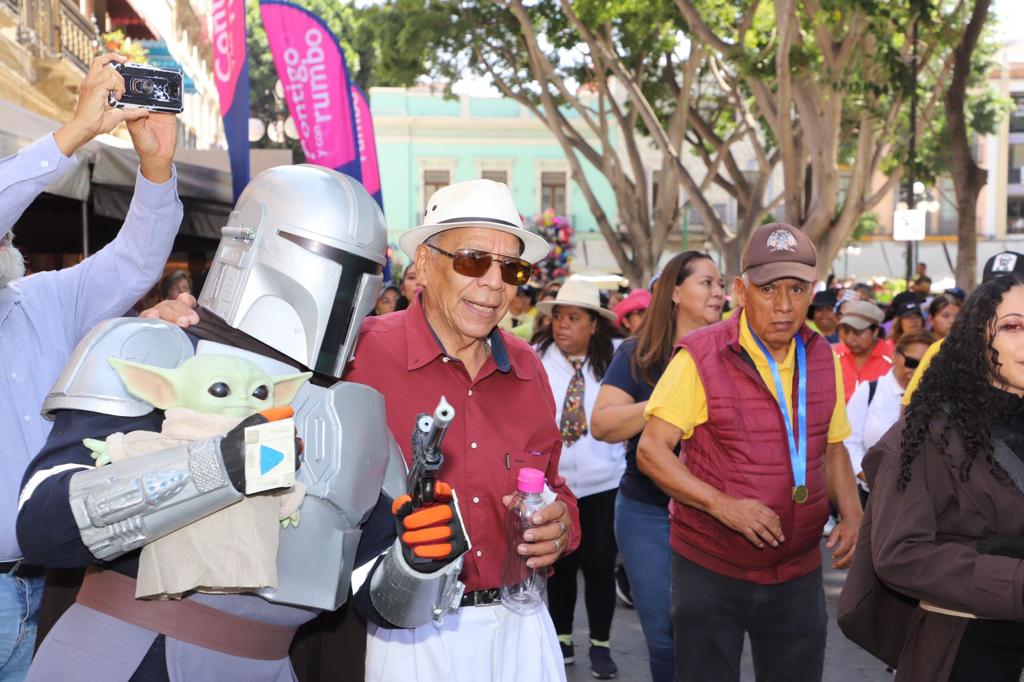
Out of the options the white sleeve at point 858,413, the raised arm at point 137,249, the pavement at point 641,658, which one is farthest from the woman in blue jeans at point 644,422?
the raised arm at point 137,249

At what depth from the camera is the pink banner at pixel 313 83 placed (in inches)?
420

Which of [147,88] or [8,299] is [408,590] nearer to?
[147,88]

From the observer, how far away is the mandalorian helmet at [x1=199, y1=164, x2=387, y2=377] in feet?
8.55

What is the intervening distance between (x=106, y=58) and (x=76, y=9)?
15618mm

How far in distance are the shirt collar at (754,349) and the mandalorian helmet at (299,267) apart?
1.91 metres

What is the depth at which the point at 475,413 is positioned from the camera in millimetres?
3404

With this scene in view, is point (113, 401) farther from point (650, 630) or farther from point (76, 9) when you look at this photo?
point (76, 9)

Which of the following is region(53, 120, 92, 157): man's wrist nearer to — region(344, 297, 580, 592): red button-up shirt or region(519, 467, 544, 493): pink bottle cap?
region(344, 297, 580, 592): red button-up shirt

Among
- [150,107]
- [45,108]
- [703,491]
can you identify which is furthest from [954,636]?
[45,108]

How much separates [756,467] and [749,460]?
0.03m

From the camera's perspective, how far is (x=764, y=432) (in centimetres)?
416

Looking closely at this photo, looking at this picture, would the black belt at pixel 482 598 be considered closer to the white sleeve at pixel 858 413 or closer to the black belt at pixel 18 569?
the black belt at pixel 18 569

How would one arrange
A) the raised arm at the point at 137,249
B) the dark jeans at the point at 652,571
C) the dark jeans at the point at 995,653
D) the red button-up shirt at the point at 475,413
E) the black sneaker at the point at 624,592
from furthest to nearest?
the black sneaker at the point at 624,592, the dark jeans at the point at 652,571, the red button-up shirt at the point at 475,413, the dark jeans at the point at 995,653, the raised arm at the point at 137,249

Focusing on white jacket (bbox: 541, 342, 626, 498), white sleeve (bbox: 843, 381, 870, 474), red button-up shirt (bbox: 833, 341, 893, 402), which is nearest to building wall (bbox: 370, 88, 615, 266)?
red button-up shirt (bbox: 833, 341, 893, 402)
